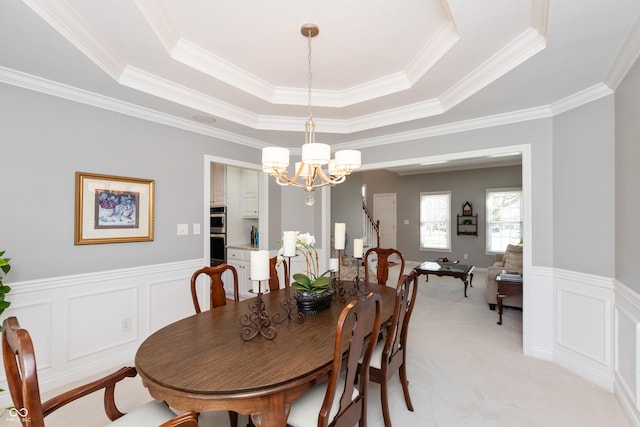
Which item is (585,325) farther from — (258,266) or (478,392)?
(258,266)

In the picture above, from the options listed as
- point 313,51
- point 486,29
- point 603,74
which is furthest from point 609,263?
point 313,51

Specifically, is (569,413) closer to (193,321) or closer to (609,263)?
(609,263)

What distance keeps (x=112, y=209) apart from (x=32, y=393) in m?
2.23

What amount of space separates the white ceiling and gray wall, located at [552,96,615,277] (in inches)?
8.6

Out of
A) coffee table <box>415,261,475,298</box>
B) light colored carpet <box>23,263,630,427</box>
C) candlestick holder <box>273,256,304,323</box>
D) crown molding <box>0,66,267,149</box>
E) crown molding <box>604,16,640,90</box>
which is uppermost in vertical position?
crown molding <box>604,16,640,90</box>

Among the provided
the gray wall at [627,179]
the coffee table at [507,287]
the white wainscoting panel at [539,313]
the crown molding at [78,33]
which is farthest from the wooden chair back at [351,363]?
the coffee table at [507,287]

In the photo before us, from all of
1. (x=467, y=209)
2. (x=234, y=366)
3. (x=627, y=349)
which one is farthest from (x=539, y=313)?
(x=467, y=209)

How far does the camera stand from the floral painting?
9.01 feet

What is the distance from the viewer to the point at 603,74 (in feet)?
7.57

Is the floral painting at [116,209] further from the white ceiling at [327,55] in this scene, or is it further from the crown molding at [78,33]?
the crown molding at [78,33]

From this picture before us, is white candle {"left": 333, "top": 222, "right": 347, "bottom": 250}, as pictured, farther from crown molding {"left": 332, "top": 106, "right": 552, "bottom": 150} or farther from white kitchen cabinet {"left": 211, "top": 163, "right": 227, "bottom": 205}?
white kitchen cabinet {"left": 211, "top": 163, "right": 227, "bottom": 205}

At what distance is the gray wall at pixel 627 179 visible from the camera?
2.07m

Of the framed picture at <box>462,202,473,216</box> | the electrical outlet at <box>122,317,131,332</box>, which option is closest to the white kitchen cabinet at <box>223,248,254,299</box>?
the electrical outlet at <box>122,317,131,332</box>

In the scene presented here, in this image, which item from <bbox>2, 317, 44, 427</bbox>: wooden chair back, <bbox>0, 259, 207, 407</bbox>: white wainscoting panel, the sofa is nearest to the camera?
<bbox>2, 317, 44, 427</bbox>: wooden chair back
